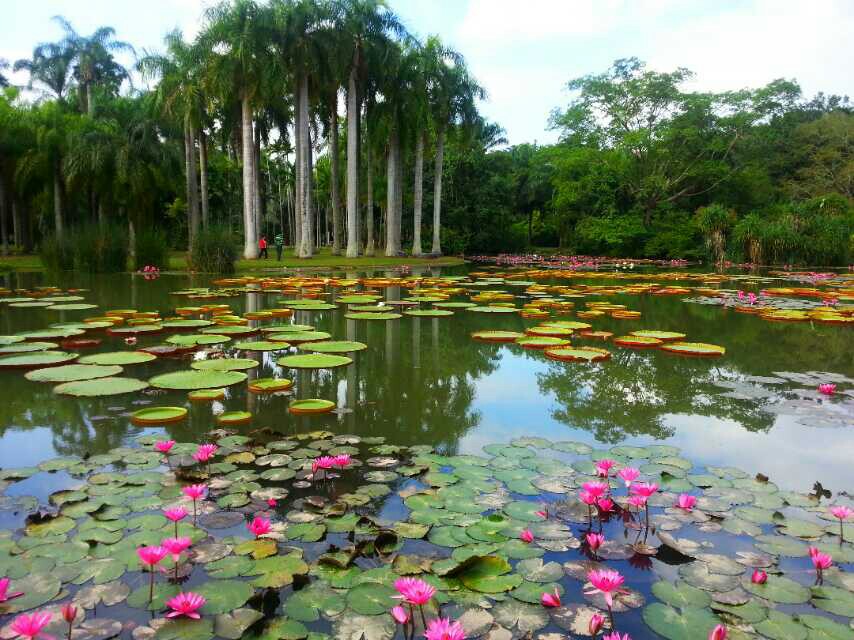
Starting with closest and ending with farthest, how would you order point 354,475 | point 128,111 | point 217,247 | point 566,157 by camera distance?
point 354,475
point 217,247
point 128,111
point 566,157

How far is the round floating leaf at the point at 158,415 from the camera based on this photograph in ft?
10.9

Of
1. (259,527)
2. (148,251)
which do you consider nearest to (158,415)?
(259,527)

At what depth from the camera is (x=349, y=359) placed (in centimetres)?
484

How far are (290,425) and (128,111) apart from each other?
1269 inches

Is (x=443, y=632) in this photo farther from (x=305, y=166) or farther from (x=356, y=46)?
(x=356, y=46)

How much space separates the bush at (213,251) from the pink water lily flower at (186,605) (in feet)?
50.6

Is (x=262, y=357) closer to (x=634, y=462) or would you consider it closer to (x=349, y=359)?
(x=349, y=359)

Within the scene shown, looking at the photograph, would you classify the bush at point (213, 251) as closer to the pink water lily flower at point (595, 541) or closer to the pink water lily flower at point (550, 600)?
the pink water lily flower at point (595, 541)

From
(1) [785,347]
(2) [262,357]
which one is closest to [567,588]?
(2) [262,357]

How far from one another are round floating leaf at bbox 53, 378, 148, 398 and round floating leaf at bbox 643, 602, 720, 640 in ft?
11.6

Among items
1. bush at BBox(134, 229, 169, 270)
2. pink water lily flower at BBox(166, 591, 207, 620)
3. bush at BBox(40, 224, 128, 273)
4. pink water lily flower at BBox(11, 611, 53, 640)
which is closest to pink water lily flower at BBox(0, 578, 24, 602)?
pink water lily flower at BBox(11, 611, 53, 640)

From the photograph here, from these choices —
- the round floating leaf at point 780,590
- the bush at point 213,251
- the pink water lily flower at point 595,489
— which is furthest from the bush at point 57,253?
the round floating leaf at point 780,590

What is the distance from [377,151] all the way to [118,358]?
73.0 ft

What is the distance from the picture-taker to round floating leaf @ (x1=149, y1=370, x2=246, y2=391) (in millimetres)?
3955
